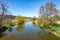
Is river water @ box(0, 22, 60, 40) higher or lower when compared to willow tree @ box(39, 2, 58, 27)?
lower

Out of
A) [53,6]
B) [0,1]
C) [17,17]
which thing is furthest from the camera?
[17,17]

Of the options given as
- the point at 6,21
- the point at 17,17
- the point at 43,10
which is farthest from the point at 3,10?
the point at 17,17

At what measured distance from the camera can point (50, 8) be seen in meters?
25.8

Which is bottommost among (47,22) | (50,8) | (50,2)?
(47,22)

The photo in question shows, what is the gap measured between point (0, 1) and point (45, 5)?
37.9 feet

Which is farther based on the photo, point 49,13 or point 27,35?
point 49,13

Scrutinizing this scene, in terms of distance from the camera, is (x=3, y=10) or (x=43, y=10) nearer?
(x=3, y=10)

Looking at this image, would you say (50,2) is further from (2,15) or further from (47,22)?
(2,15)

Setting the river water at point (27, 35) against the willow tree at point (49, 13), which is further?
the willow tree at point (49, 13)

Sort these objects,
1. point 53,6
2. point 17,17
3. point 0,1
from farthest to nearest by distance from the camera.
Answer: point 17,17 → point 53,6 → point 0,1

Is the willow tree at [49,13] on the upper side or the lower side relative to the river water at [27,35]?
upper

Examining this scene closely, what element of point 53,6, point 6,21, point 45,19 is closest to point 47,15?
point 45,19

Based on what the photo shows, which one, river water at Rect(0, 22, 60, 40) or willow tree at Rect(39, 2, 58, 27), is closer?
river water at Rect(0, 22, 60, 40)

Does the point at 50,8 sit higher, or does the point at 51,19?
the point at 50,8
